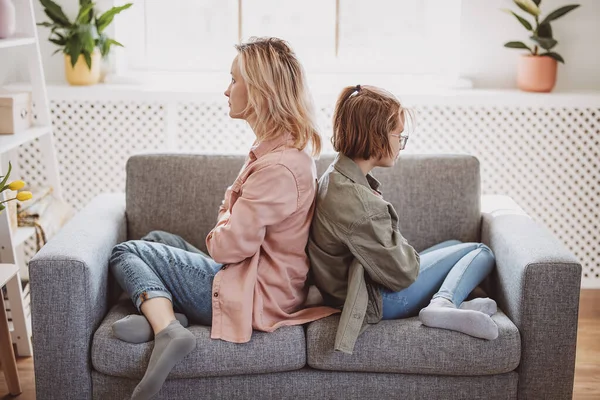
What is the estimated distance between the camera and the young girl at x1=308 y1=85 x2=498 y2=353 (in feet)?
7.37

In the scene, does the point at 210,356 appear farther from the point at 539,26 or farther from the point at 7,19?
the point at 539,26

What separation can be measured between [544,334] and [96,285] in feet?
4.29

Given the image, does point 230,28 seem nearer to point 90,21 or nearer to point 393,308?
point 90,21

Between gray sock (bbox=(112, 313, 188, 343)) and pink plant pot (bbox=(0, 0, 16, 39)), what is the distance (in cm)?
132

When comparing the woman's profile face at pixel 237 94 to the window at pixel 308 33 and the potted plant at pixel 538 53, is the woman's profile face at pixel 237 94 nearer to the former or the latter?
the window at pixel 308 33

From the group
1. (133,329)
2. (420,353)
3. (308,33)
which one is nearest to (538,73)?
(308,33)

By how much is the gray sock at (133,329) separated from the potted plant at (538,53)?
2.14 metres

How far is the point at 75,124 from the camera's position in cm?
351

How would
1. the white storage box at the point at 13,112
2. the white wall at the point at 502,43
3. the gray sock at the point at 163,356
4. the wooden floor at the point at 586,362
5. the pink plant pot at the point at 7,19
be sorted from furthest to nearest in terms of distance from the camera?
the white wall at the point at 502,43 < the white storage box at the point at 13,112 < the pink plant pot at the point at 7,19 < the wooden floor at the point at 586,362 < the gray sock at the point at 163,356

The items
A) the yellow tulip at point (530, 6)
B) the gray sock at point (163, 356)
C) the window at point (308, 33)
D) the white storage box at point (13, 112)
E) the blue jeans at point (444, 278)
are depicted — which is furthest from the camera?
the window at point (308, 33)

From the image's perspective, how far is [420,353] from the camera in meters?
2.24

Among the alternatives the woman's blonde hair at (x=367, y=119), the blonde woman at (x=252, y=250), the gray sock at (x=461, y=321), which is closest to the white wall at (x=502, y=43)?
the woman's blonde hair at (x=367, y=119)

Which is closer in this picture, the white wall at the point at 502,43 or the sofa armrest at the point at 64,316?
the sofa armrest at the point at 64,316

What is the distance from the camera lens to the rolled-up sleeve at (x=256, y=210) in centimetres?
219
